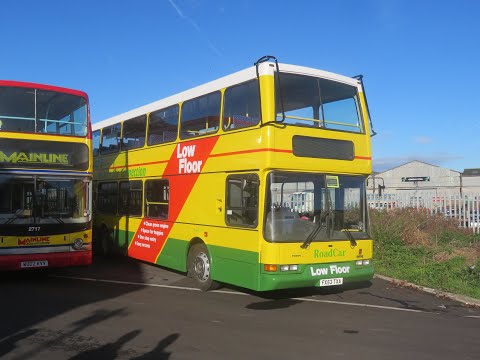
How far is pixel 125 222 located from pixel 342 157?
6.94 m

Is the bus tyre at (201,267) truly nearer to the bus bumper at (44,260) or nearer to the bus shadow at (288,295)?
the bus shadow at (288,295)

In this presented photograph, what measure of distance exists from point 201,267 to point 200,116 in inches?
122

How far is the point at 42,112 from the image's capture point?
34.6 feet

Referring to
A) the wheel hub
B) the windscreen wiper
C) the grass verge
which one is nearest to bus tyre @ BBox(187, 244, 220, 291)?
the wheel hub

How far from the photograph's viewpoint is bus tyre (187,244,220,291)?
970cm

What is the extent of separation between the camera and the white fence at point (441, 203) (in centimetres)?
1719

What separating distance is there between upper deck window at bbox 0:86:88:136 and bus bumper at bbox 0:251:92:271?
2627 millimetres

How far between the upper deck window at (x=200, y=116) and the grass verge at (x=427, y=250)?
5627 mm

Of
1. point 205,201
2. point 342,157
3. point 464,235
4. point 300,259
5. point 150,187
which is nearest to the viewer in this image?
point 300,259

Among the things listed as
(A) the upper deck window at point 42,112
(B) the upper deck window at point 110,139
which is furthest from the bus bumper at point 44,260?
(B) the upper deck window at point 110,139

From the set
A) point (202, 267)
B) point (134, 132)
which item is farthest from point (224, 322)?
point (134, 132)

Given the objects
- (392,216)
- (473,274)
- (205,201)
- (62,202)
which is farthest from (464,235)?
(62,202)

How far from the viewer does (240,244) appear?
28.4ft

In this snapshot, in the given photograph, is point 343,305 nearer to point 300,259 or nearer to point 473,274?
point 300,259
